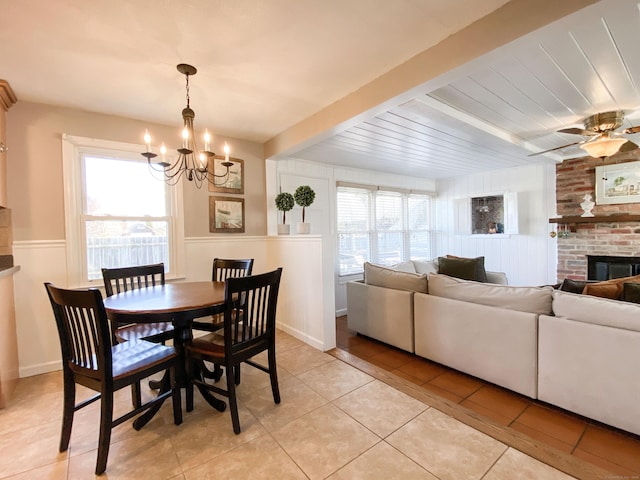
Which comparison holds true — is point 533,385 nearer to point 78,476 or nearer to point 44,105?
point 78,476

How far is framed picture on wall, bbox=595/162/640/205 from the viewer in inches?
154

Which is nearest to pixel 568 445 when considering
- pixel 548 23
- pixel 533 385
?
pixel 533 385

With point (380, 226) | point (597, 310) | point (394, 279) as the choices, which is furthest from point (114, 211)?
point (597, 310)

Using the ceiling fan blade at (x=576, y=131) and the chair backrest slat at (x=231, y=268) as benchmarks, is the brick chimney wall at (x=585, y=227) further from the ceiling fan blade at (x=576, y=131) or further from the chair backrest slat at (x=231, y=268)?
the chair backrest slat at (x=231, y=268)

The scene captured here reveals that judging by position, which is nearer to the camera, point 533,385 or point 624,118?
point 533,385

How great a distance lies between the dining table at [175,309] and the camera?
1.74 m

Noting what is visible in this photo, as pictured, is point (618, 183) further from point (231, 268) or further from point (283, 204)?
point (231, 268)

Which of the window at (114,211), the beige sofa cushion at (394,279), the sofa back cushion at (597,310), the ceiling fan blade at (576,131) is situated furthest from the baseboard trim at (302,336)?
the ceiling fan blade at (576,131)

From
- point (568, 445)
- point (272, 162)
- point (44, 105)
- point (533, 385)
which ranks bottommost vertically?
point (568, 445)

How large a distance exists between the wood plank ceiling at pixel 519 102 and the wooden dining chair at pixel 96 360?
244 cm

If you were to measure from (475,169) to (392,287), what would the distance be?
3176mm

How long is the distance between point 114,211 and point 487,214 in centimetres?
553

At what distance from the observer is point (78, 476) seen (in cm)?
150

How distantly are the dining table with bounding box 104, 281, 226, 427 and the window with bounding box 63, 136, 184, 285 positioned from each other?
2.88 feet
